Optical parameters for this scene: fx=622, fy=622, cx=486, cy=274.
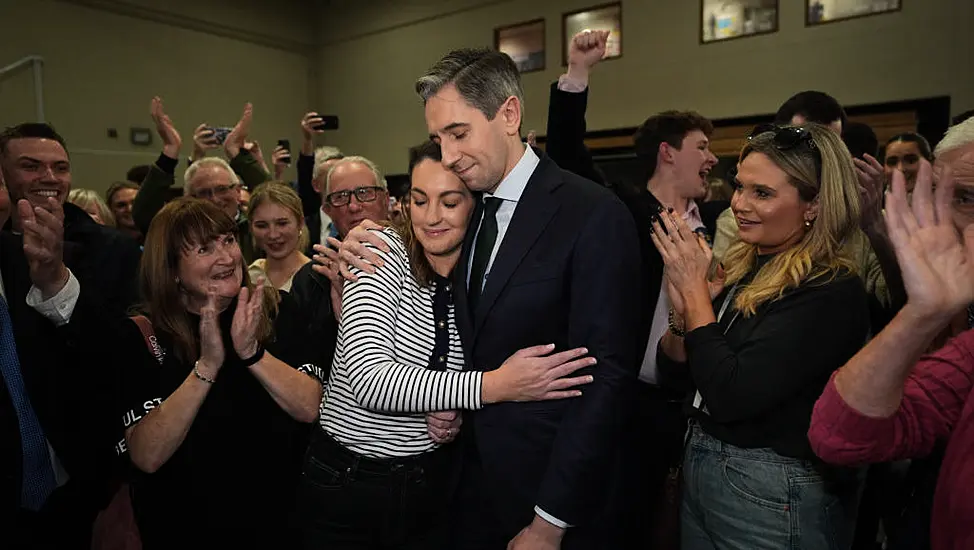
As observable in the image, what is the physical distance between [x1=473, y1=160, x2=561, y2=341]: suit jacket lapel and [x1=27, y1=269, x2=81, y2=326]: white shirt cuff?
1.08 meters

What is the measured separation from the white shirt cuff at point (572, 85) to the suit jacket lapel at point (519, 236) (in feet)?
2.65

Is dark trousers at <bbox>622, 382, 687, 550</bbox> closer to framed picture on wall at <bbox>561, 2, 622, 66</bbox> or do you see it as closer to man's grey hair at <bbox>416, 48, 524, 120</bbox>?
man's grey hair at <bbox>416, 48, 524, 120</bbox>

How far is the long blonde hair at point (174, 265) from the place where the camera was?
5.56ft

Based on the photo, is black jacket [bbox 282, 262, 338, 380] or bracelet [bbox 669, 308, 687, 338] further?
black jacket [bbox 282, 262, 338, 380]

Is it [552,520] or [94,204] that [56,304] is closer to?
[552,520]

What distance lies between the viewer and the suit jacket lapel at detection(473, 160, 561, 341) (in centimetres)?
133

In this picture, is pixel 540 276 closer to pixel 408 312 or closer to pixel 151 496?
pixel 408 312

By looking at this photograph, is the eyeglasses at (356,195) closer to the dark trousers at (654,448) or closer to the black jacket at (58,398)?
the black jacket at (58,398)

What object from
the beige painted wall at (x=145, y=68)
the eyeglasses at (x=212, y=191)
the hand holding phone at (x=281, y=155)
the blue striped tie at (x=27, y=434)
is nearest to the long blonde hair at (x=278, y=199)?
the eyeglasses at (x=212, y=191)

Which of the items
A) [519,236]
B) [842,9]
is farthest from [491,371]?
[842,9]

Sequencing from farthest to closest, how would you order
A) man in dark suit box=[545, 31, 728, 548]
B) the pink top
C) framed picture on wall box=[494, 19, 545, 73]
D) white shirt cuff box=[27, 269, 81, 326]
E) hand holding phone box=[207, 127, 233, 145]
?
framed picture on wall box=[494, 19, 545, 73] < hand holding phone box=[207, 127, 233, 145] < man in dark suit box=[545, 31, 728, 548] < white shirt cuff box=[27, 269, 81, 326] < the pink top

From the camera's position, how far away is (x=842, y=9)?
235 inches

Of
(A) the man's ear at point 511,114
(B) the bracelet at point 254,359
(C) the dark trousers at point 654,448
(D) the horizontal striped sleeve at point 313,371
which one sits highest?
(A) the man's ear at point 511,114

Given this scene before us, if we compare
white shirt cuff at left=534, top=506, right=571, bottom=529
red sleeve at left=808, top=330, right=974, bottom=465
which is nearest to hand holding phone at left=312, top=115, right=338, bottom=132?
white shirt cuff at left=534, top=506, right=571, bottom=529
